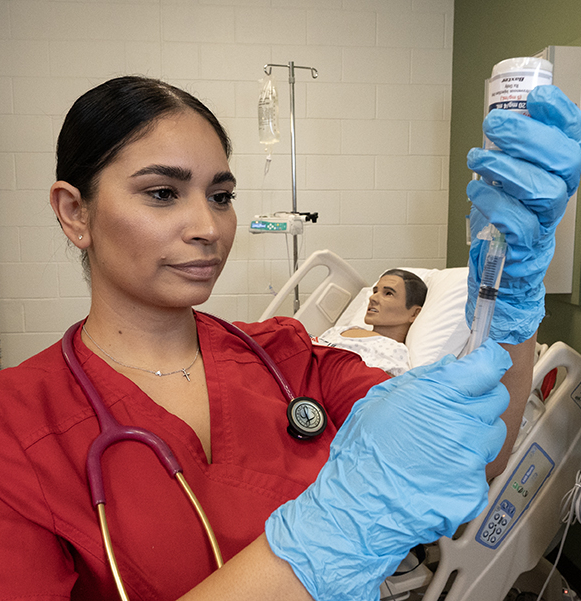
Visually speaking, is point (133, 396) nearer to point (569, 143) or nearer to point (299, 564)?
point (299, 564)

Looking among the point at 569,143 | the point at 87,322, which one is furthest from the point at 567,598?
the point at 87,322

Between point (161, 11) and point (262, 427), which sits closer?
point (262, 427)

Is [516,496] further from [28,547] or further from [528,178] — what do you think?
[28,547]

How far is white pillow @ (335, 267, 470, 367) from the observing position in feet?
7.45

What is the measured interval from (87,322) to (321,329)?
5.76 ft

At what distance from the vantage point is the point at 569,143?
0.77 metres

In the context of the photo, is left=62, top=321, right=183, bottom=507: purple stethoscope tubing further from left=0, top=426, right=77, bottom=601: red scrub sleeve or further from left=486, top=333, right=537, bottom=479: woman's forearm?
left=486, top=333, right=537, bottom=479: woman's forearm

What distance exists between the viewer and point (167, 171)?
909 millimetres

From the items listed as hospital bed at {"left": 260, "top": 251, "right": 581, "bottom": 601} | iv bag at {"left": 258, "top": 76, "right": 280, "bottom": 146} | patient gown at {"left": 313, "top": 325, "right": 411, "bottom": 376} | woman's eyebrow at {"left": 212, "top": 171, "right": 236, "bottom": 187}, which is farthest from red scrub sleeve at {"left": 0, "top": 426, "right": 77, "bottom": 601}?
iv bag at {"left": 258, "top": 76, "right": 280, "bottom": 146}

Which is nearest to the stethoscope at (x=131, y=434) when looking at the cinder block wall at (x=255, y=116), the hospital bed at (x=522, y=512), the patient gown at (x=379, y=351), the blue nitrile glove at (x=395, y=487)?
the blue nitrile glove at (x=395, y=487)

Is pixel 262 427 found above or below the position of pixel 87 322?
below

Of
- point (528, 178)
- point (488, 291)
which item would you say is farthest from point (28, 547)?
point (528, 178)

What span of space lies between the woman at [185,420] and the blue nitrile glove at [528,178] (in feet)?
0.60

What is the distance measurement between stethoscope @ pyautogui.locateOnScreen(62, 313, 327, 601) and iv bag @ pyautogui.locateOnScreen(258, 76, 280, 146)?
6.55 feet
